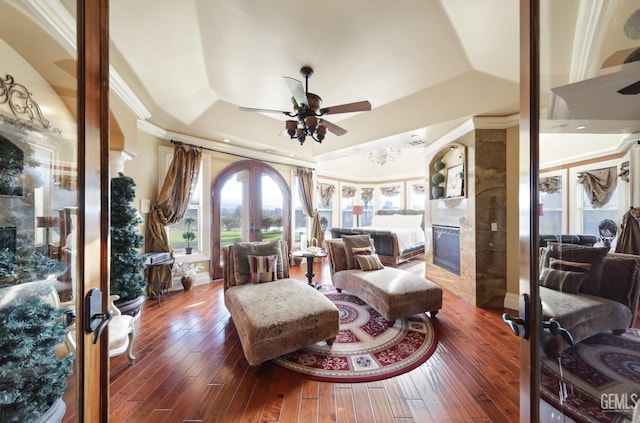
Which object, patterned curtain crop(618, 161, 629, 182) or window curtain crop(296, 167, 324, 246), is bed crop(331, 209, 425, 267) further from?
patterned curtain crop(618, 161, 629, 182)

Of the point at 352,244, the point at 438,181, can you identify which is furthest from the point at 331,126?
the point at 438,181


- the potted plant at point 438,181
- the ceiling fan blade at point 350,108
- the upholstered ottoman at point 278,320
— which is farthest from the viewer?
the potted plant at point 438,181

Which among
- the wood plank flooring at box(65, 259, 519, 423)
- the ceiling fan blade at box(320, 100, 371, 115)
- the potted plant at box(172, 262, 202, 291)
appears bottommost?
the wood plank flooring at box(65, 259, 519, 423)

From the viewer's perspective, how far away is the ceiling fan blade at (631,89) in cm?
61

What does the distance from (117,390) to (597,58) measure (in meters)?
3.17

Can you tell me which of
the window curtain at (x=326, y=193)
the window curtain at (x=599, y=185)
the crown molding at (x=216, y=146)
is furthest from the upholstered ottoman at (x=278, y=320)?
the window curtain at (x=326, y=193)

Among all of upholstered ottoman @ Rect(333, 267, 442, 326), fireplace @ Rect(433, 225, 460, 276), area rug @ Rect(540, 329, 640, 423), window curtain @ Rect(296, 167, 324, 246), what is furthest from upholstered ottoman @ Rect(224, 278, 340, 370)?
window curtain @ Rect(296, 167, 324, 246)

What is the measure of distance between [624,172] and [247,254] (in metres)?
2.89

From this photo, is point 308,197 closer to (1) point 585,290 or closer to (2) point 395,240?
(2) point 395,240

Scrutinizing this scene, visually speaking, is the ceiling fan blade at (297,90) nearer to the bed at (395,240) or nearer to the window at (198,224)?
the window at (198,224)

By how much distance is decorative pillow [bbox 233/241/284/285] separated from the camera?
273 cm

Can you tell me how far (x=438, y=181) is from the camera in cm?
401

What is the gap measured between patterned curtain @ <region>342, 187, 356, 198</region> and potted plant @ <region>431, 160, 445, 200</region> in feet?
14.3

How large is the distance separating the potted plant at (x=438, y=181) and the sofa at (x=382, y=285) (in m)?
1.64
